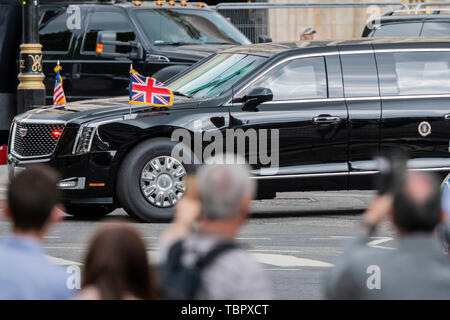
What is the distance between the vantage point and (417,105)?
36.7ft

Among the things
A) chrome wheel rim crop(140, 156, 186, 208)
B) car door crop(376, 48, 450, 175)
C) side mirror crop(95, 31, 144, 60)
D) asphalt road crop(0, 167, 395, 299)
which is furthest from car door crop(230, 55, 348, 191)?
side mirror crop(95, 31, 144, 60)

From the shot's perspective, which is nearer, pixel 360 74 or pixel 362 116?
pixel 362 116

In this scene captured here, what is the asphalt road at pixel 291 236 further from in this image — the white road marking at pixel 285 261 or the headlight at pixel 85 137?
the headlight at pixel 85 137

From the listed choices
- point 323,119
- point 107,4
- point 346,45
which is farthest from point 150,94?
point 107,4

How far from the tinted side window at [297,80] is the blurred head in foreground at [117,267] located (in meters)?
7.32

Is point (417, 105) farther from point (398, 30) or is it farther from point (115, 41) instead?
point (398, 30)

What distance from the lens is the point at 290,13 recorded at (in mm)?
25641

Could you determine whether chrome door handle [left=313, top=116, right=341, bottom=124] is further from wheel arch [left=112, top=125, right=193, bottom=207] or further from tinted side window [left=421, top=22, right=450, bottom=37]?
tinted side window [left=421, top=22, right=450, bottom=37]

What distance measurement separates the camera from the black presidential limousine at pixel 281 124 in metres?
10.7

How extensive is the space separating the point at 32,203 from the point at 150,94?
7.19 m

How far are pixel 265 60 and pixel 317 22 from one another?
48.7ft

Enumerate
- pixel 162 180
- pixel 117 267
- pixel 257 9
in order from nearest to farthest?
1. pixel 117 267
2. pixel 162 180
3. pixel 257 9
